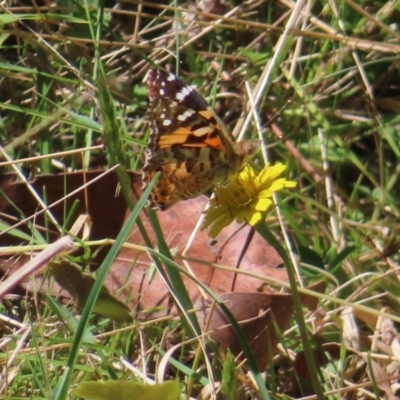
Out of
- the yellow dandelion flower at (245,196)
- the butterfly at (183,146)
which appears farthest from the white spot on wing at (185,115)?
the yellow dandelion flower at (245,196)

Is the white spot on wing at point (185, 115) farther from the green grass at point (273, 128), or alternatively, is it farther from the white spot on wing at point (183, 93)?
the green grass at point (273, 128)

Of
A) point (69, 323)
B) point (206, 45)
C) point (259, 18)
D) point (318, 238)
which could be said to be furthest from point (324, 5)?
point (69, 323)

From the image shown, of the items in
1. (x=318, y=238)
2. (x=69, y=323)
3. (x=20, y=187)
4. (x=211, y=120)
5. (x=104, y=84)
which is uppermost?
(x=104, y=84)

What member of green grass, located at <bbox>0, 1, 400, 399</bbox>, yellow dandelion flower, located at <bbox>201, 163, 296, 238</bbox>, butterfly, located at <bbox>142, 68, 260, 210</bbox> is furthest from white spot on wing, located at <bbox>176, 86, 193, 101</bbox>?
yellow dandelion flower, located at <bbox>201, 163, 296, 238</bbox>

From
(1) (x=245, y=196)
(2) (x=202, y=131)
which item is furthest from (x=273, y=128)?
(1) (x=245, y=196)

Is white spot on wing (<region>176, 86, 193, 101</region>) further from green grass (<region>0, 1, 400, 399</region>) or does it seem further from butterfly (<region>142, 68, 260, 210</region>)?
green grass (<region>0, 1, 400, 399</region>)

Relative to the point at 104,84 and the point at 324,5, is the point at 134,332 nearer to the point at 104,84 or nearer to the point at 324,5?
the point at 104,84
